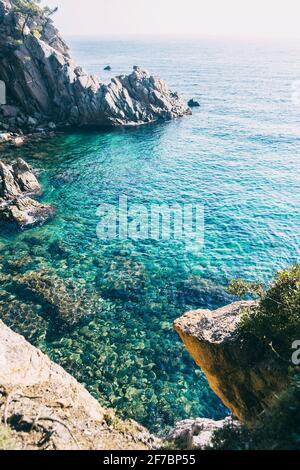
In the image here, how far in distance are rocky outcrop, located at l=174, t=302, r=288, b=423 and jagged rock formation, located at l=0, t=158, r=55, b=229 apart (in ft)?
91.5

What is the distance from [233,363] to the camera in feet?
54.4

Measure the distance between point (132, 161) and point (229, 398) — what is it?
166 feet

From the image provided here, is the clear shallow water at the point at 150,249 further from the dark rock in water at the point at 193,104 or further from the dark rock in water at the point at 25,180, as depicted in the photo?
the dark rock in water at the point at 193,104

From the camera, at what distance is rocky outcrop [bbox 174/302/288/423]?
1518 cm

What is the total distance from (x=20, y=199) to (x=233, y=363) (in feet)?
116

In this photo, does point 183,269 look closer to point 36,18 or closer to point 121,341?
point 121,341

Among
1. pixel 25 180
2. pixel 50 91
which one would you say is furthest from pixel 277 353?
pixel 50 91

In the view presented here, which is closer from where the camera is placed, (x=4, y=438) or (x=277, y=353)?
(x=4, y=438)

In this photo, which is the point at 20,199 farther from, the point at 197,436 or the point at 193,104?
the point at 193,104

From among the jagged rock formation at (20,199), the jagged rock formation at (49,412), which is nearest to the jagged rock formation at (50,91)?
→ the jagged rock formation at (20,199)
